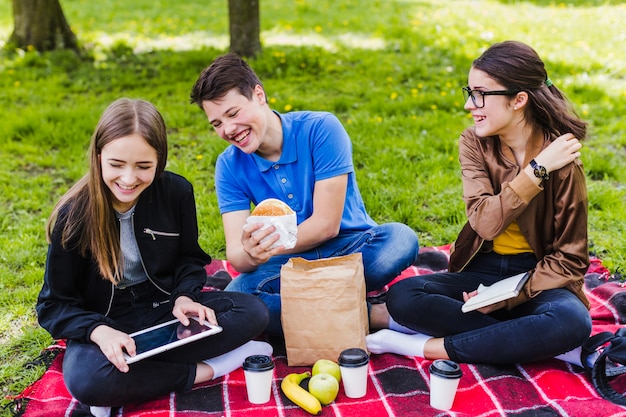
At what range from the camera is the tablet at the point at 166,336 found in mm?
2701

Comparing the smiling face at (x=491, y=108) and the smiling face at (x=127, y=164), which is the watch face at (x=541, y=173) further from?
the smiling face at (x=127, y=164)

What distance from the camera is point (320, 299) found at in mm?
3039

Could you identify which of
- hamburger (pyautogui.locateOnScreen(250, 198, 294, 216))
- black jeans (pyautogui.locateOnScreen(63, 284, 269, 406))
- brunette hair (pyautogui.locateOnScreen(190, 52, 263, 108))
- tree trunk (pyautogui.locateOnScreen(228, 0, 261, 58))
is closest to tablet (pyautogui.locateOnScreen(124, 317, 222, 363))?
black jeans (pyautogui.locateOnScreen(63, 284, 269, 406))

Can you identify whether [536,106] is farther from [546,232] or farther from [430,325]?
[430,325]

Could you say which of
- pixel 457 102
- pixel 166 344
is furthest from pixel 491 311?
pixel 457 102

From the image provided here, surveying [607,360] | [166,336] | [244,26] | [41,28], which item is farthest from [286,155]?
[41,28]

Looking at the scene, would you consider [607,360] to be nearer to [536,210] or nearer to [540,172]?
[536,210]

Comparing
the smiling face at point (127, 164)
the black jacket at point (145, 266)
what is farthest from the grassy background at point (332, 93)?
the smiling face at point (127, 164)

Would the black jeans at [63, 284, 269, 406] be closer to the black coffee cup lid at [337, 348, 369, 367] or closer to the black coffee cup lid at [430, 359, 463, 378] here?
the black coffee cup lid at [337, 348, 369, 367]

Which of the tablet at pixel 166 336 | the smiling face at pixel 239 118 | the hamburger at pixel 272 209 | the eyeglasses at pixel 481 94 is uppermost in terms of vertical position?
the eyeglasses at pixel 481 94

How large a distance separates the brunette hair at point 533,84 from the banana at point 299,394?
5.09ft

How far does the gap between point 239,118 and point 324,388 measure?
126 centimetres

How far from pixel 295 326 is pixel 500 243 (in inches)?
41.4

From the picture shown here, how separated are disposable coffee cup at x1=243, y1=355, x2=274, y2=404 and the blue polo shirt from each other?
35.7 inches
